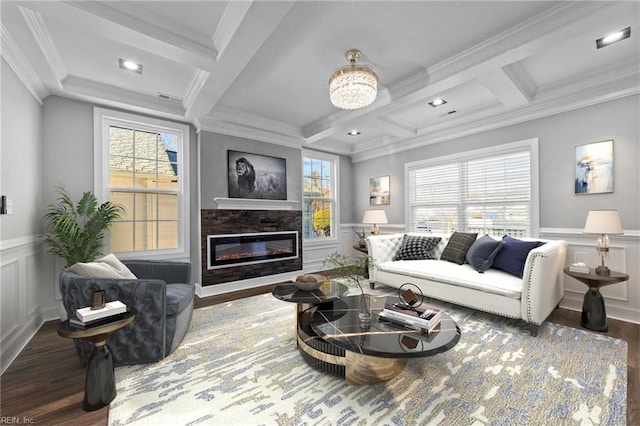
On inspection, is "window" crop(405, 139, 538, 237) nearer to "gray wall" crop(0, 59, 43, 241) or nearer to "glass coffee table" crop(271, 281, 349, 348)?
"glass coffee table" crop(271, 281, 349, 348)

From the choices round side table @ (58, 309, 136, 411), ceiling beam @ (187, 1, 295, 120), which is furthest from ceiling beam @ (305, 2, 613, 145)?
round side table @ (58, 309, 136, 411)

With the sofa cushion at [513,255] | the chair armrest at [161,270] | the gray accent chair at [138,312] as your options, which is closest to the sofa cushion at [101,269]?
the gray accent chair at [138,312]

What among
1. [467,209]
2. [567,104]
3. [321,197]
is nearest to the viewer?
[567,104]

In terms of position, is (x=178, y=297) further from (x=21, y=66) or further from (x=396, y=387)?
(x=21, y=66)

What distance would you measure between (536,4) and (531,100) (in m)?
1.80

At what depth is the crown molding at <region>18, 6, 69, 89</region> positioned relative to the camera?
2.00 metres

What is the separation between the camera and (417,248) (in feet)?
13.3

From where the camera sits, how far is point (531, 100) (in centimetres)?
344

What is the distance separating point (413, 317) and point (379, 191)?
3969 mm

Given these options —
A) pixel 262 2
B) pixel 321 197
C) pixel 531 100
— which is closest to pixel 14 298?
pixel 262 2

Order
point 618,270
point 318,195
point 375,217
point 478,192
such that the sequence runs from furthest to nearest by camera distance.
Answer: point 318,195 < point 375,217 < point 478,192 < point 618,270

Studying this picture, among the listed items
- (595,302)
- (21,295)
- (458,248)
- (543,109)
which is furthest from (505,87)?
(21,295)

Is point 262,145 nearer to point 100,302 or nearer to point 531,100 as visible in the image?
point 100,302

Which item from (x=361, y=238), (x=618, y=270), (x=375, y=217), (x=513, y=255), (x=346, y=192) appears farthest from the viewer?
(x=346, y=192)
